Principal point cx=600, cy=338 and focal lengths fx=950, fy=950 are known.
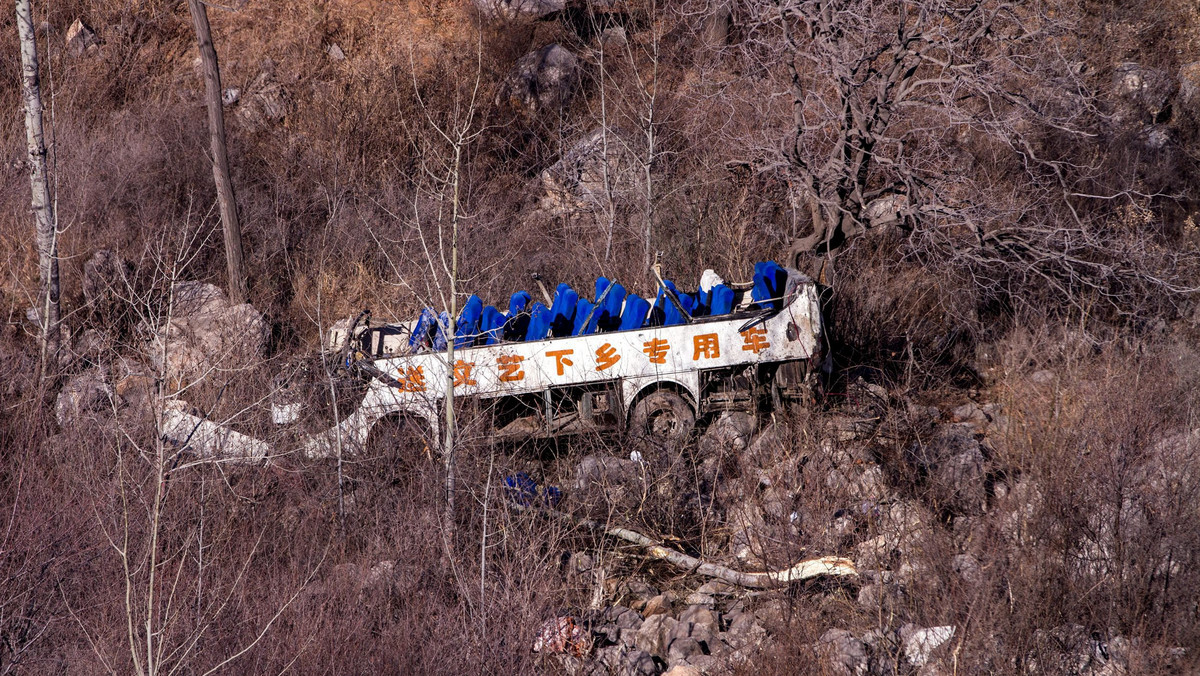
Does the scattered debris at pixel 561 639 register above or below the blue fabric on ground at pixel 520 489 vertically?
below

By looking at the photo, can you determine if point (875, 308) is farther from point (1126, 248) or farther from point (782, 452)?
point (782, 452)

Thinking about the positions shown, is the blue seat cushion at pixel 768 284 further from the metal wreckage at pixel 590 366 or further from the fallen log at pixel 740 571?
the fallen log at pixel 740 571

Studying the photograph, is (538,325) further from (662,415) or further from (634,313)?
(662,415)

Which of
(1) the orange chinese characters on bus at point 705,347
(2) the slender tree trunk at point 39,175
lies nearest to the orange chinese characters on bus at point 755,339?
(1) the orange chinese characters on bus at point 705,347

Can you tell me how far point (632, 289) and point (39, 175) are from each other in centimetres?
683

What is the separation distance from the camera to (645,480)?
820 centimetres

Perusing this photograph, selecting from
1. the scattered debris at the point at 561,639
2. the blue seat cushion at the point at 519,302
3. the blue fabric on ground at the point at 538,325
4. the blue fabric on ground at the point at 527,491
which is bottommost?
the scattered debris at the point at 561,639

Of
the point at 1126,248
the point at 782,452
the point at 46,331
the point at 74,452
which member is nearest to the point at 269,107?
the point at 46,331

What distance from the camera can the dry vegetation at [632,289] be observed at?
6.29 meters

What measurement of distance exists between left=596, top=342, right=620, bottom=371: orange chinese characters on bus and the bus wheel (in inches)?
21.4

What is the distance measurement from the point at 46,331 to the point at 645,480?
6.50m

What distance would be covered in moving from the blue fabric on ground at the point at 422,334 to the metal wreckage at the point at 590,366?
0.6 inches

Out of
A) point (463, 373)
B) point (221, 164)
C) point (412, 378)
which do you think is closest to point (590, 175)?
point (221, 164)

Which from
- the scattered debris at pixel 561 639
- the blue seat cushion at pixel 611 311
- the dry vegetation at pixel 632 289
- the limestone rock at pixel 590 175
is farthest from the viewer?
the limestone rock at pixel 590 175
